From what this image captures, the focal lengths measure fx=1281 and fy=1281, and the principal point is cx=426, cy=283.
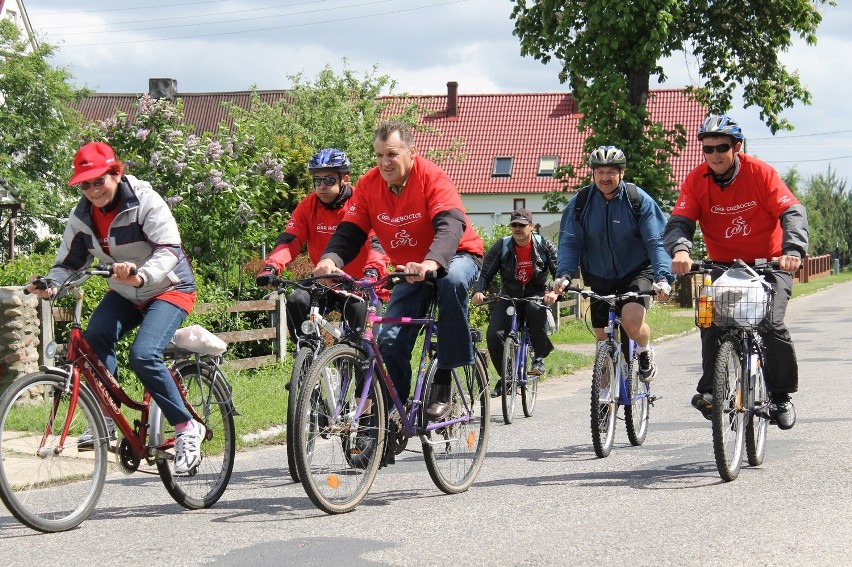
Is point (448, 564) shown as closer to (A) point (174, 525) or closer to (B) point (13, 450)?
(A) point (174, 525)

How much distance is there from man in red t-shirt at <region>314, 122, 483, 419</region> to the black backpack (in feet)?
6.04

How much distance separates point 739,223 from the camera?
810 cm

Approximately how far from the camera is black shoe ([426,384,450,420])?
23.0 ft

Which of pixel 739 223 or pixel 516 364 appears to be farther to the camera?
pixel 516 364

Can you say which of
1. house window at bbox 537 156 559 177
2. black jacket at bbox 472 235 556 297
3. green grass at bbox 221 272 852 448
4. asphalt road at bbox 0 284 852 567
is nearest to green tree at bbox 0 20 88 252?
house window at bbox 537 156 559 177

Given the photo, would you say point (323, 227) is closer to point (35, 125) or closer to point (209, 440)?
point (209, 440)

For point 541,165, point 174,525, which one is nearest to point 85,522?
point 174,525

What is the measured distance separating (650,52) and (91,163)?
25.5 m

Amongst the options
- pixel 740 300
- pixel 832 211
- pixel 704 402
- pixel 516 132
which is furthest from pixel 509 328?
pixel 832 211

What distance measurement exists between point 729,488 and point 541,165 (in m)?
57.8

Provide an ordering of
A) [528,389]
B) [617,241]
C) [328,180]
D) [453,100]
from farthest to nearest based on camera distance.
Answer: [453,100]
[528,389]
[617,241]
[328,180]

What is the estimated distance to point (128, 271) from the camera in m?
6.28

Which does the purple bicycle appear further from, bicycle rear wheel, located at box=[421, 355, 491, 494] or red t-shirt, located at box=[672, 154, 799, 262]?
red t-shirt, located at box=[672, 154, 799, 262]

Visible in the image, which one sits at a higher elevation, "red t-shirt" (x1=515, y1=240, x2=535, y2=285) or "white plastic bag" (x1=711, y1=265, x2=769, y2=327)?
"red t-shirt" (x1=515, y1=240, x2=535, y2=285)
